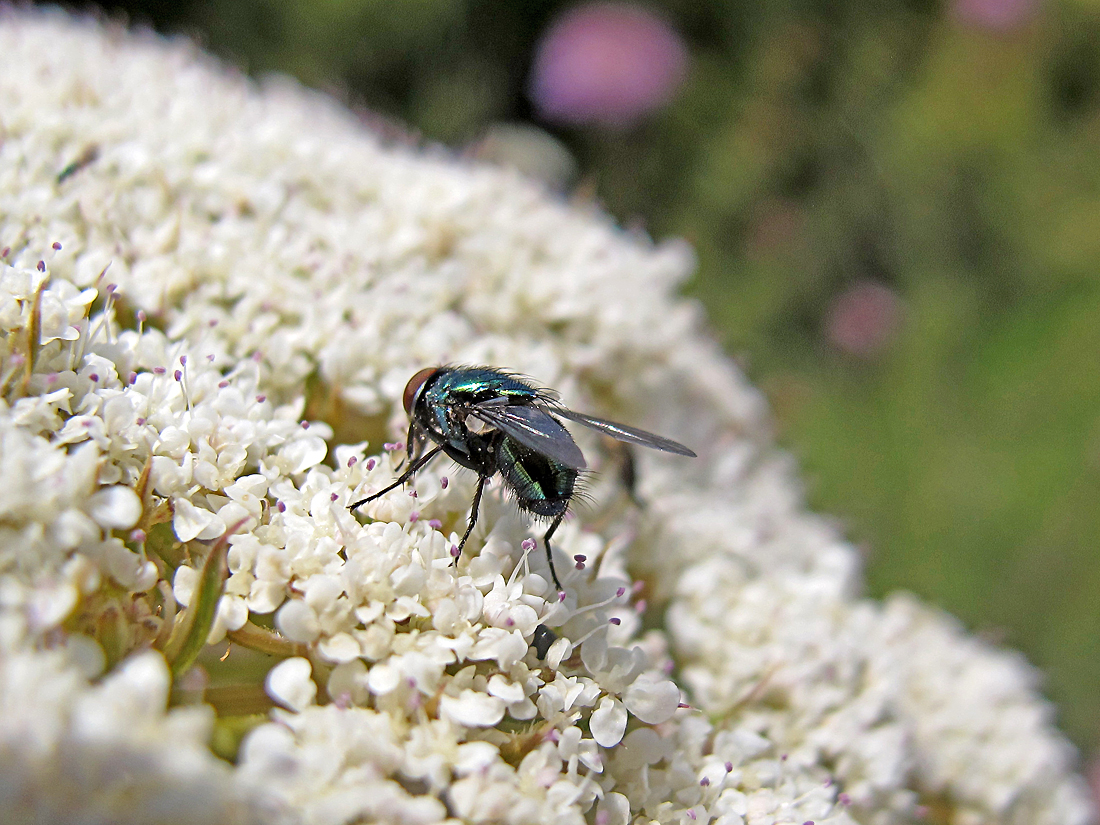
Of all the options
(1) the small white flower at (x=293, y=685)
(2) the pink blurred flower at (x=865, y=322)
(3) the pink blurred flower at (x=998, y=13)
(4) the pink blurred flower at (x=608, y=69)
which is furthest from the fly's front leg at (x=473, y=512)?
(3) the pink blurred flower at (x=998, y=13)

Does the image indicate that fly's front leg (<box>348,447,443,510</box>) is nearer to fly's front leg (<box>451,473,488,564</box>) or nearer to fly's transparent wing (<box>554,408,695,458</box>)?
fly's front leg (<box>451,473,488,564</box>)

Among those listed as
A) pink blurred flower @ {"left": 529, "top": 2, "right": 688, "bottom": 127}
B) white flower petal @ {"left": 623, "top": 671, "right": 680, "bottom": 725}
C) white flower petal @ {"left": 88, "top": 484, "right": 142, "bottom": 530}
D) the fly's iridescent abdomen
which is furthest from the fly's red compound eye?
pink blurred flower @ {"left": 529, "top": 2, "right": 688, "bottom": 127}

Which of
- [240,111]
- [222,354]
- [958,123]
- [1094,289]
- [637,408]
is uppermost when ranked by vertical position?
[958,123]

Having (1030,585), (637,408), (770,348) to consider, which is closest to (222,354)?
(637,408)

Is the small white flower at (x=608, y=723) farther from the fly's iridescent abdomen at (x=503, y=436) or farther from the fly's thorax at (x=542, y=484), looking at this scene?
the fly's thorax at (x=542, y=484)

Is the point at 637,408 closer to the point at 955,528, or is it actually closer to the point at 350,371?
the point at 350,371
